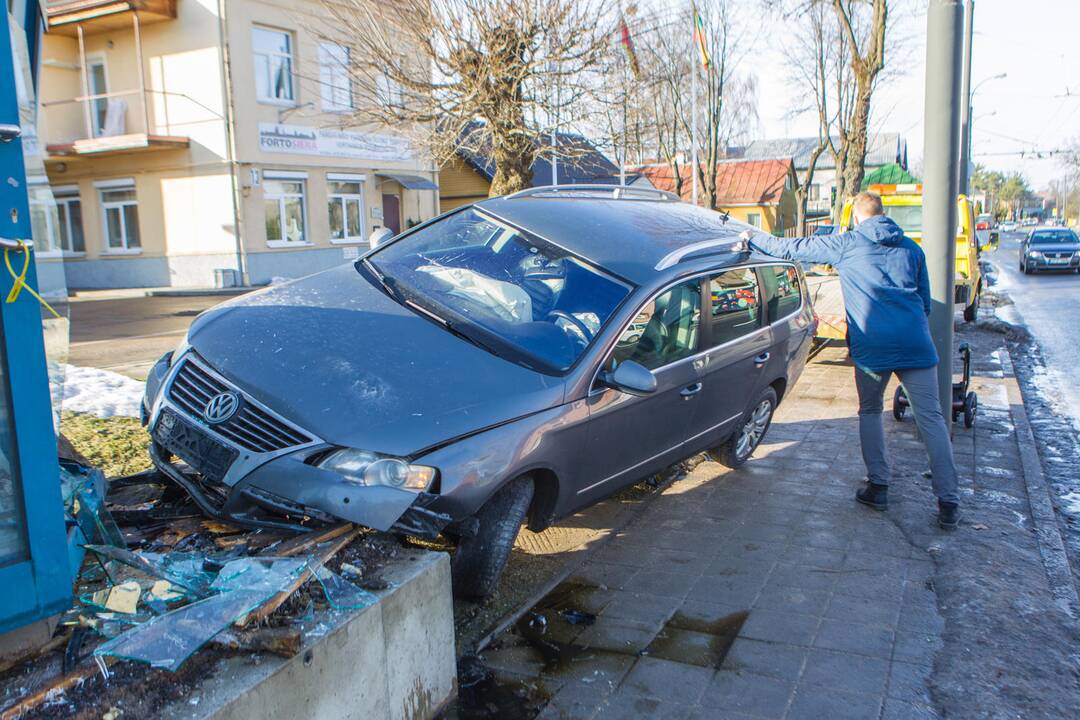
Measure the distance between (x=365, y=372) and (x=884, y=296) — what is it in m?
3.38

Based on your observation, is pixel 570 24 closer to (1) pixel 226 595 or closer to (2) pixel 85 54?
(1) pixel 226 595

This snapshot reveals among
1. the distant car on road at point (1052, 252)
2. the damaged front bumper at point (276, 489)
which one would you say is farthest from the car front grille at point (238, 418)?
the distant car on road at point (1052, 252)

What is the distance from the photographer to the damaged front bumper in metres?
3.23

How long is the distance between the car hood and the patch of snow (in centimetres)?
315

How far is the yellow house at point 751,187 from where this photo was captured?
144 ft

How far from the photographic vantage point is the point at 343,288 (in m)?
4.63

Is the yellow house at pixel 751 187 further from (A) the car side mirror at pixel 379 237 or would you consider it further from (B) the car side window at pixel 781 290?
(A) the car side mirror at pixel 379 237

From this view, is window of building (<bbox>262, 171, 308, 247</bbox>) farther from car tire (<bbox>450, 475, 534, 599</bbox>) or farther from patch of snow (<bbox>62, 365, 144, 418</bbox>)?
car tire (<bbox>450, 475, 534, 599</bbox>)

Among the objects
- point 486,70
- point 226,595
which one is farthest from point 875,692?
point 486,70

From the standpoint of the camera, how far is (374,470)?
3.29 meters

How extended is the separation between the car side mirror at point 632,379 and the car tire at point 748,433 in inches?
74.6

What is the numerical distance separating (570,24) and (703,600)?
26.3 feet

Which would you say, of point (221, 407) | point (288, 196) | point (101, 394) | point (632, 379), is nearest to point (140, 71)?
point (288, 196)

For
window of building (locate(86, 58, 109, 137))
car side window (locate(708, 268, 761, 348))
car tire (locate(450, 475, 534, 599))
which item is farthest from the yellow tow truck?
window of building (locate(86, 58, 109, 137))
